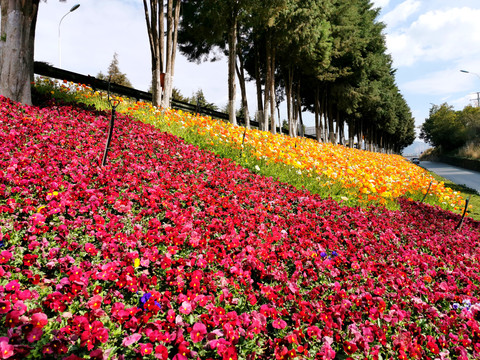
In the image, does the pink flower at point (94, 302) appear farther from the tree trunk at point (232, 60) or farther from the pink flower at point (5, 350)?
the tree trunk at point (232, 60)

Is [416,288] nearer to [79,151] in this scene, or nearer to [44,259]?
[44,259]

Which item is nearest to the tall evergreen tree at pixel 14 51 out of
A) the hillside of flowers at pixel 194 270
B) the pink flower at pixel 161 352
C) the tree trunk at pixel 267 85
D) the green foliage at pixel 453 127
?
the hillside of flowers at pixel 194 270

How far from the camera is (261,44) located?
20250 mm

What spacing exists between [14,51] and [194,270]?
7.54 m

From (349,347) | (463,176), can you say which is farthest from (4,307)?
(463,176)

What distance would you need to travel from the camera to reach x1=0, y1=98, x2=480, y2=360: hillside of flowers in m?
2.29

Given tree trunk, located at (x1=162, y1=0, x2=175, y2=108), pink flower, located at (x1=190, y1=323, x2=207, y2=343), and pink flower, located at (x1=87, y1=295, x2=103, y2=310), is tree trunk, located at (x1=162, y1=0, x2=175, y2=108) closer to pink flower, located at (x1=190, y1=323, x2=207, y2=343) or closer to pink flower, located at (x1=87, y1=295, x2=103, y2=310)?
pink flower, located at (x1=87, y1=295, x2=103, y2=310)

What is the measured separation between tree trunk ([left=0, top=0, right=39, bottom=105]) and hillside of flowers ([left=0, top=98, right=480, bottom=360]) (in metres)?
1.74

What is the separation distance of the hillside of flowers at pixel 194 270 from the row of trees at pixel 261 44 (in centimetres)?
288

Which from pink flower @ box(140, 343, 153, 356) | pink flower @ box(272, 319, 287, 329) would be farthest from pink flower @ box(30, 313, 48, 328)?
pink flower @ box(272, 319, 287, 329)

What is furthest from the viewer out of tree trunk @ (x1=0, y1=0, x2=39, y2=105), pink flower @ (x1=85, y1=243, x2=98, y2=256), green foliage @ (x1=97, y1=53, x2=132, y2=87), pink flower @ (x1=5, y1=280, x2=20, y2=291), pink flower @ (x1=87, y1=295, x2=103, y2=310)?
green foliage @ (x1=97, y1=53, x2=132, y2=87)

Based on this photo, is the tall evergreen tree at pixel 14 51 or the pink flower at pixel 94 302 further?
the tall evergreen tree at pixel 14 51

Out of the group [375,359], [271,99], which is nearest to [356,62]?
[271,99]

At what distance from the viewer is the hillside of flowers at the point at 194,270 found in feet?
7.50
